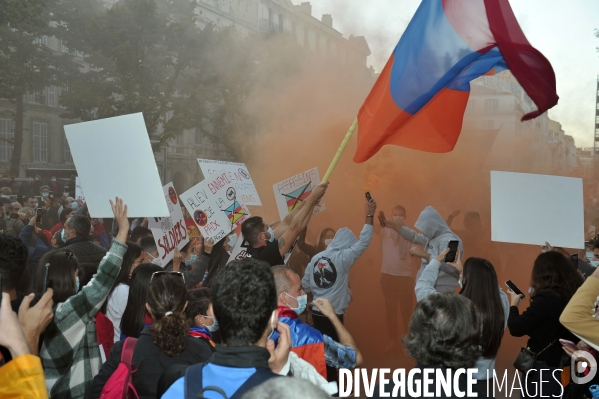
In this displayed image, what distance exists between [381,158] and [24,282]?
11087 mm

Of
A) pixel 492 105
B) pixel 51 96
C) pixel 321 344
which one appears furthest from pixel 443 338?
pixel 51 96

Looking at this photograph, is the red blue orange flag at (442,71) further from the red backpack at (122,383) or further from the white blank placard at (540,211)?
the red backpack at (122,383)

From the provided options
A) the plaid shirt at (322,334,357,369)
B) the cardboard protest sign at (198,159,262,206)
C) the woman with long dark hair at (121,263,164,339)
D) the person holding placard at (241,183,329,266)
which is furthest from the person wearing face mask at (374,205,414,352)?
the plaid shirt at (322,334,357,369)

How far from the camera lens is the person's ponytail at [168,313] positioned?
259 cm

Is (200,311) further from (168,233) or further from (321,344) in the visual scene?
(168,233)

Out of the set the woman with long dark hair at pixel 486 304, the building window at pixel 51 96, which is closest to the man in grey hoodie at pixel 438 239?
the woman with long dark hair at pixel 486 304

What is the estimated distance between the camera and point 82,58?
696 inches

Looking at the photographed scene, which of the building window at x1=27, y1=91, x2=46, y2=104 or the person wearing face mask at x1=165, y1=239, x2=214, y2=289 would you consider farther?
the building window at x1=27, y1=91, x2=46, y2=104

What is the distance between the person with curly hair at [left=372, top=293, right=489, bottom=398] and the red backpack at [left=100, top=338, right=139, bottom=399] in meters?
1.15

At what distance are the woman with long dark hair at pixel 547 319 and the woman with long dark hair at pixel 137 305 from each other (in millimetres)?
2349

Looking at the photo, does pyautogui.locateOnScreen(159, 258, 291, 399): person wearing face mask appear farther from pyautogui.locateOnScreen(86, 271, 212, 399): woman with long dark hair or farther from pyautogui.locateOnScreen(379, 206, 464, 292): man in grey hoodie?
pyautogui.locateOnScreen(379, 206, 464, 292): man in grey hoodie

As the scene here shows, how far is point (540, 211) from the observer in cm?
554

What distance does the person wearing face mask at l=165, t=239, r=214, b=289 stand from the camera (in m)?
5.78

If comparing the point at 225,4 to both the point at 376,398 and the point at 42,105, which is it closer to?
the point at 42,105
